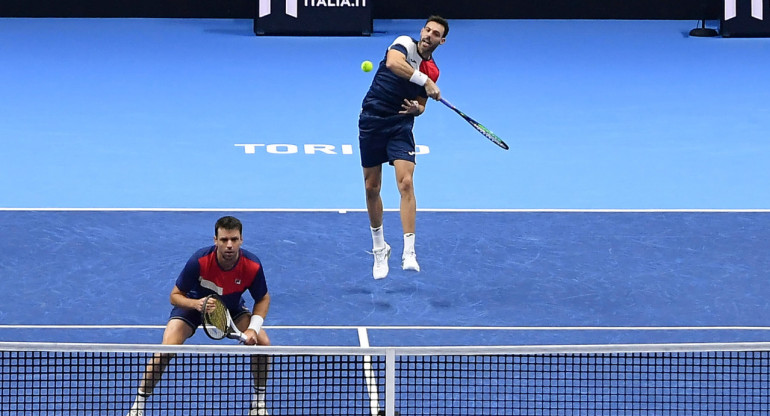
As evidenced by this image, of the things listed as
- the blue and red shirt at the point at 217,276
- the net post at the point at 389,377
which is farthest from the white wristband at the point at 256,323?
the net post at the point at 389,377

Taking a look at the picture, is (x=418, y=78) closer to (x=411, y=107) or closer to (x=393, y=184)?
(x=411, y=107)

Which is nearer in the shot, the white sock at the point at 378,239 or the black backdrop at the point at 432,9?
the white sock at the point at 378,239

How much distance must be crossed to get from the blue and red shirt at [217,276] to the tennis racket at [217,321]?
1.43 ft

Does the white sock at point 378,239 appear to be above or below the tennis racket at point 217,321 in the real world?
below

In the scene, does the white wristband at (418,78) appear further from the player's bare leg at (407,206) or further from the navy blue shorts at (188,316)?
the navy blue shorts at (188,316)

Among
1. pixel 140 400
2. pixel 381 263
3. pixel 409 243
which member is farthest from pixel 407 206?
pixel 140 400

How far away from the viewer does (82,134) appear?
1584 cm

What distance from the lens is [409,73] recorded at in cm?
1016

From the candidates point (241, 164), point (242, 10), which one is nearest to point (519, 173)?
point (241, 164)

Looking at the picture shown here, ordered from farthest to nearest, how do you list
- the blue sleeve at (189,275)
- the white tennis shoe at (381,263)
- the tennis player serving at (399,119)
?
the white tennis shoe at (381,263) → the tennis player serving at (399,119) → the blue sleeve at (189,275)

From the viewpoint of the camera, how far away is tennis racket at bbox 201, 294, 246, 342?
7227mm

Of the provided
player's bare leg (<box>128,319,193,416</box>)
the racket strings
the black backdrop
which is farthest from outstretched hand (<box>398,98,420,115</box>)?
the black backdrop

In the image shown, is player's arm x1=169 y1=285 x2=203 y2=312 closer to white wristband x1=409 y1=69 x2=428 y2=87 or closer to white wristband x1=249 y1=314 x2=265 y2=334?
white wristband x1=249 y1=314 x2=265 y2=334

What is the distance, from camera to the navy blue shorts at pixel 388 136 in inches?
412
